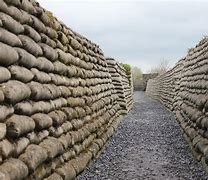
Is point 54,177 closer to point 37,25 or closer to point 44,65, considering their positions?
point 44,65

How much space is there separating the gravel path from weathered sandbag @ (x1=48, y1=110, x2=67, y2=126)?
873 millimetres

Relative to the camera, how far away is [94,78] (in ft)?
27.6

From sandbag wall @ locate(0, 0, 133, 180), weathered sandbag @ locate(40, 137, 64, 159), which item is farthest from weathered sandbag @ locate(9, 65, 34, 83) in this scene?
weathered sandbag @ locate(40, 137, 64, 159)

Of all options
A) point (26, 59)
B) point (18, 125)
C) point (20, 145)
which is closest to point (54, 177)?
point (20, 145)

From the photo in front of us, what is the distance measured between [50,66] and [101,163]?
2.18 meters

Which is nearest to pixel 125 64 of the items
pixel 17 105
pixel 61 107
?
pixel 61 107

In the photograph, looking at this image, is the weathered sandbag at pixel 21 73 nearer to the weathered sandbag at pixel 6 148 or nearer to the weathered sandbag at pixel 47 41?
the weathered sandbag at pixel 6 148

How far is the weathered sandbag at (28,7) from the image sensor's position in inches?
165

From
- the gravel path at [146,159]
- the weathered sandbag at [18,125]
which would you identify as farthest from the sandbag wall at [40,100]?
the gravel path at [146,159]

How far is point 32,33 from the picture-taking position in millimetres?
4355

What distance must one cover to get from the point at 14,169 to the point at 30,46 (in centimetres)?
147

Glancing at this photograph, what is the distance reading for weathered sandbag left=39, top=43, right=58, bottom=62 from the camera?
4750 millimetres

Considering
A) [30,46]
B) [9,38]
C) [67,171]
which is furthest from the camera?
[67,171]

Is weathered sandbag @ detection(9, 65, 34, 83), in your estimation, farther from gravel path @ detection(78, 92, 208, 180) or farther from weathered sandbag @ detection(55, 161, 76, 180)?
gravel path @ detection(78, 92, 208, 180)
